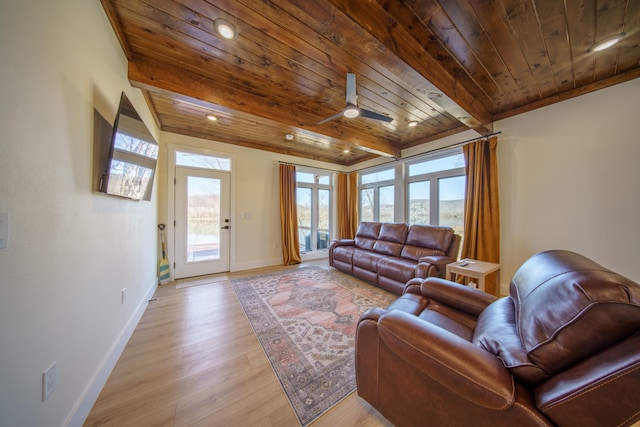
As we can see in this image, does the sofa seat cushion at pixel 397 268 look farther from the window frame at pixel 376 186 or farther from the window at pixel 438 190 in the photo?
the window frame at pixel 376 186

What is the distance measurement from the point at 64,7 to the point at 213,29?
32.8 inches

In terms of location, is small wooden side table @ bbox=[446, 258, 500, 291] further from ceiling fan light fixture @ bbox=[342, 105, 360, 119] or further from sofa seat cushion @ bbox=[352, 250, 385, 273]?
ceiling fan light fixture @ bbox=[342, 105, 360, 119]

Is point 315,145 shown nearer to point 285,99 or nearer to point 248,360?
point 285,99

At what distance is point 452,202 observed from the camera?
3.52 meters

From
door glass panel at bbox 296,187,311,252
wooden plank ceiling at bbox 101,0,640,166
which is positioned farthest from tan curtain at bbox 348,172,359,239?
wooden plank ceiling at bbox 101,0,640,166

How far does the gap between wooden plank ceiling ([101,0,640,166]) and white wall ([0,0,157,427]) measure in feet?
1.63

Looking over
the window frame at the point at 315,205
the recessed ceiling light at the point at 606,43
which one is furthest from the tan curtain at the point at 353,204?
the recessed ceiling light at the point at 606,43

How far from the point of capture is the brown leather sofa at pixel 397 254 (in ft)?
8.55

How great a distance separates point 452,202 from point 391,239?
4.16 feet

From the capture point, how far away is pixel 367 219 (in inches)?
202

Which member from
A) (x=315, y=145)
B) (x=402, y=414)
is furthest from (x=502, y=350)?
(x=315, y=145)

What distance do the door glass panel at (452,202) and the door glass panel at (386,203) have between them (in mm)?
1031

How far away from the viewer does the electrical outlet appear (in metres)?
0.88

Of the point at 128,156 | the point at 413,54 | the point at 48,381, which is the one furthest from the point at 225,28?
the point at 48,381
